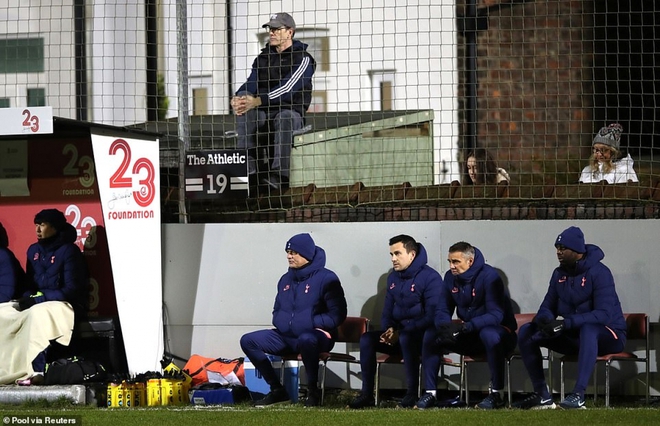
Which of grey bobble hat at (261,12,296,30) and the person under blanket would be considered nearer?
the person under blanket

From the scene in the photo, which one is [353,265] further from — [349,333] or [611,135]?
[611,135]

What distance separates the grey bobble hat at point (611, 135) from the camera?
11.3m

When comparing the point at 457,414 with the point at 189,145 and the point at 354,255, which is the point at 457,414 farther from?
the point at 189,145

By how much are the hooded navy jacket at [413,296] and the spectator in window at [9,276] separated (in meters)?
3.32

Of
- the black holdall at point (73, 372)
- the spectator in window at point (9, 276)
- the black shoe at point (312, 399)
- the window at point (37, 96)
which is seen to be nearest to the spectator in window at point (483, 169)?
the black shoe at point (312, 399)

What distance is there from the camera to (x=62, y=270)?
1159 cm

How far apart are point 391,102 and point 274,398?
326 cm

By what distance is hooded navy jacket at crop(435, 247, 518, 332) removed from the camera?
33.7ft

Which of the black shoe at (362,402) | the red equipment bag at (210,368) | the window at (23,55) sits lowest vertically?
the black shoe at (362,402)

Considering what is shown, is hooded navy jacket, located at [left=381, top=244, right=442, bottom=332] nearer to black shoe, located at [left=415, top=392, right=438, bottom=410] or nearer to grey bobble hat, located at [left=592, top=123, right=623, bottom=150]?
black shoe, located at [left=415, top=392, right=438, bottom=410]

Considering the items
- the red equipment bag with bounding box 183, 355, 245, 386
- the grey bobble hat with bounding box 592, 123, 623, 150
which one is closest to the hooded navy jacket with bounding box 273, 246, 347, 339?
the red equipment bag with bounding box 183, 355, 245, 386

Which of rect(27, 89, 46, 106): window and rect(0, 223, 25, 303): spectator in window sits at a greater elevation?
rect(27, 89, 46, 106): window

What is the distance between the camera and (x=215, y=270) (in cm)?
1192

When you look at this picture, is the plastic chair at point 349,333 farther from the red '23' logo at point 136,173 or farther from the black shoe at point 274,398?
the red '23' logo at point 136,173
